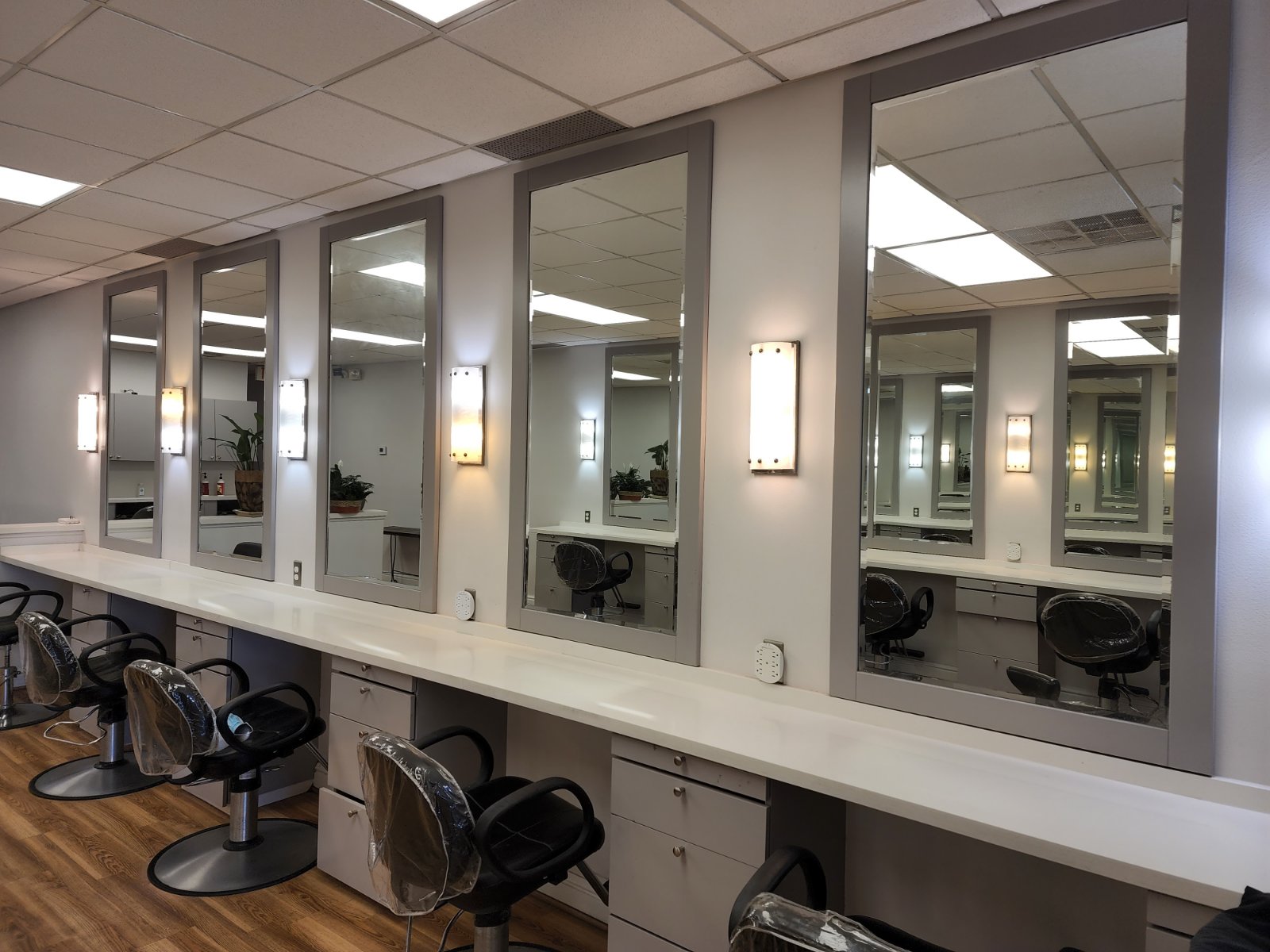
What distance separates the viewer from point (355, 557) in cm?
419

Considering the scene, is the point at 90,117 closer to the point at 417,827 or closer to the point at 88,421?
the point at 417,827

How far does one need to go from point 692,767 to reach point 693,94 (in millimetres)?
2185

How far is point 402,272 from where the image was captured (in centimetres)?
A: 399

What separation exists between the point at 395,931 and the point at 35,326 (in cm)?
673

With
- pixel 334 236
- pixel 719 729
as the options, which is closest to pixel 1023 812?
pixel 719 729

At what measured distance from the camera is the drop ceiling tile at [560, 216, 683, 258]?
3.05 m

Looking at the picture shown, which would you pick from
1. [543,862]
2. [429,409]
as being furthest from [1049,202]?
[429,409]

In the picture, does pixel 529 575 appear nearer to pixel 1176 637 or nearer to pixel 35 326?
pixel 1176 637

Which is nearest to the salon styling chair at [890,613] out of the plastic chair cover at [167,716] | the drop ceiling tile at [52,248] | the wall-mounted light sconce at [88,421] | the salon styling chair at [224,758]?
the salon styling chair at [224,758]

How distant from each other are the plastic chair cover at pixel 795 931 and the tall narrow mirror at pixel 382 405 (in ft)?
9.10

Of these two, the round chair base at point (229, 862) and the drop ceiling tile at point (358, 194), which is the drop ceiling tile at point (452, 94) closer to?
the drop ceiling tile at point (358, 194)

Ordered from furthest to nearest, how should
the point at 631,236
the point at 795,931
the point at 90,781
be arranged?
the point at 90,781, the point at 631,236, the point at 795,931

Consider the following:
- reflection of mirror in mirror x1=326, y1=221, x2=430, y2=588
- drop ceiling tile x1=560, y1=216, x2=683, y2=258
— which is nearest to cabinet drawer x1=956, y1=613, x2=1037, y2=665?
drop ceiling tile x1=560, y1=216, x2=683, y2=258

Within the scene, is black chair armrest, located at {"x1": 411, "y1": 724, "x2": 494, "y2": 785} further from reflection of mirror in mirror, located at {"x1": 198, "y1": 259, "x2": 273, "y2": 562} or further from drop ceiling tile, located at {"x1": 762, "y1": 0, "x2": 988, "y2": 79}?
reflection of mirror in mirror, located at {"x1": 198, "y1": 259, "x2": 273, "y2": 562}
